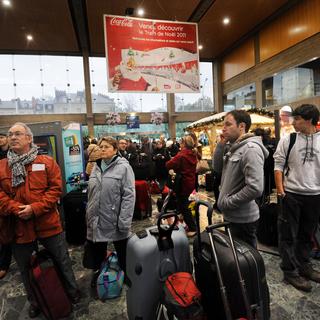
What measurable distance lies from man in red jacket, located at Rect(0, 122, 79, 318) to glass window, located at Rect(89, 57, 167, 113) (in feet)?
37.9

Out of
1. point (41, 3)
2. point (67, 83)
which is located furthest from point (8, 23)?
point (67, 83)

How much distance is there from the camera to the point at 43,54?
12000 millimetres

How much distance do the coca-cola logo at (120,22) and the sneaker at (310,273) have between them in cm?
439

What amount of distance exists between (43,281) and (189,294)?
46.0 inches

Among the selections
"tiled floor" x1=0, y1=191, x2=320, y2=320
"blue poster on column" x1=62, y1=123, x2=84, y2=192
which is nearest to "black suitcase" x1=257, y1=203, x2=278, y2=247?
"tiled floor" x1=0, y1=191, x2=320, y2=320

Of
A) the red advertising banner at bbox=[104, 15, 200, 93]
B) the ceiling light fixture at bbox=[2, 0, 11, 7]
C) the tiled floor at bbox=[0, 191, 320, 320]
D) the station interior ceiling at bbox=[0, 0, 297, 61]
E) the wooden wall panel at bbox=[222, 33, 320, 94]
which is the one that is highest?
the station interior ceiling at bbox=[0, 0, 297, 61]

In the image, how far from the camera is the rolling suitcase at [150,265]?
58.9 inches

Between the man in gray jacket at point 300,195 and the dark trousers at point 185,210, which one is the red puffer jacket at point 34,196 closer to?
the dark trousers at point 185,210

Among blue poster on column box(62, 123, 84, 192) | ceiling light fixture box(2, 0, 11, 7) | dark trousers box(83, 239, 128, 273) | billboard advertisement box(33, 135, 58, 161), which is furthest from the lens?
ceiling light fixture box(2, 0, 11, 7)

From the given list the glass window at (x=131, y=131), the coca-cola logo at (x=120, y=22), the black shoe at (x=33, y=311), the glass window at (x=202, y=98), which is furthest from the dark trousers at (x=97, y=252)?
the glass window at (x=202, y=98)

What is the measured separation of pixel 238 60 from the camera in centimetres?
1248

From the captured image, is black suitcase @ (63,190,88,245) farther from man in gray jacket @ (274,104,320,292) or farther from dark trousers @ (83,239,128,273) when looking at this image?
man in gray jacket @ (274,104,320,292)

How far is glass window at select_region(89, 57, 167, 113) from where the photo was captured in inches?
511

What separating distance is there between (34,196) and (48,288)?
701 mm
